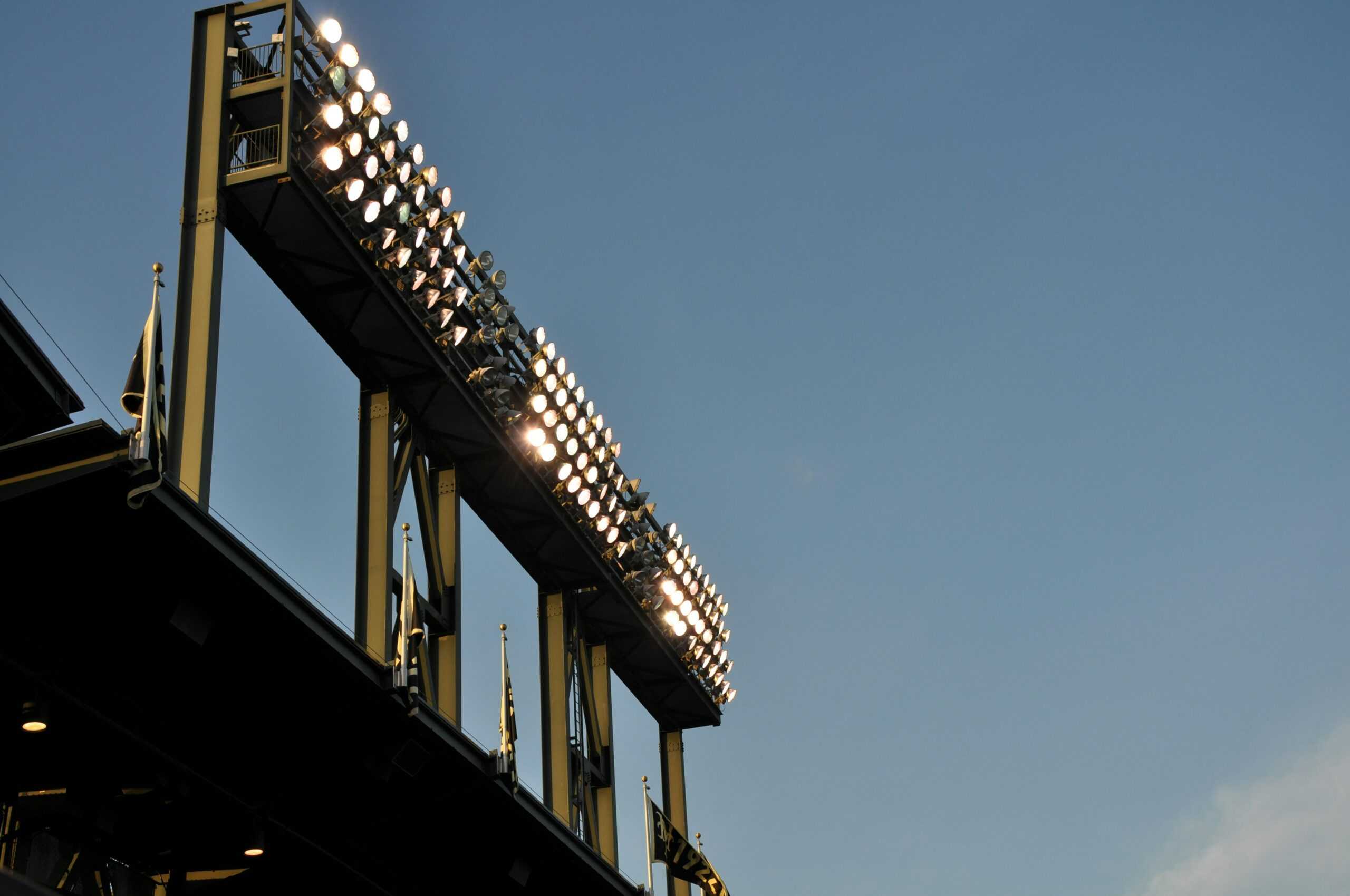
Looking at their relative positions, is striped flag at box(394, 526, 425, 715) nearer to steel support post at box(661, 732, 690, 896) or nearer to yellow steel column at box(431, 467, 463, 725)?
yellow steel column at box(431, 467, 463, 725)

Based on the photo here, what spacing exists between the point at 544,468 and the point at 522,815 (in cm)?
1308

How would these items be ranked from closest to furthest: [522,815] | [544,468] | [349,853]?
1. [349,853]
2. [522,815]
3. [544,468]

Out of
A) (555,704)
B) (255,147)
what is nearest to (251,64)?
(255,147)

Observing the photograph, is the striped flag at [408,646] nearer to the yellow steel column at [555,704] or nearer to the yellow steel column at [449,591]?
the yellow steel column at [449,591]

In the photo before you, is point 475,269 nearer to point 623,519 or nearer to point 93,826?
point 623,519

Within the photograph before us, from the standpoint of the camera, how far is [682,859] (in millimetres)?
44562

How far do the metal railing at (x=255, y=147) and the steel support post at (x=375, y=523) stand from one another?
6.52 meters

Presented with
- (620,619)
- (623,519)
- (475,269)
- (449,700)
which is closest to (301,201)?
(475,269)

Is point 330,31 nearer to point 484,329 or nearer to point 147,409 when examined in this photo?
point 484,329

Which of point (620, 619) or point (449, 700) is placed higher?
point (620, 619)

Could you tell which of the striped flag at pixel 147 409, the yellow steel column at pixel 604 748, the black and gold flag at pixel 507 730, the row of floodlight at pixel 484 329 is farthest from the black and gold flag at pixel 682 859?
the striped flag at pixel 147 409

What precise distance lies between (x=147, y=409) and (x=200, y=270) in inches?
364

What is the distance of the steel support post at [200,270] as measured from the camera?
25.5 m

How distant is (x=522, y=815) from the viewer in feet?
94.1
